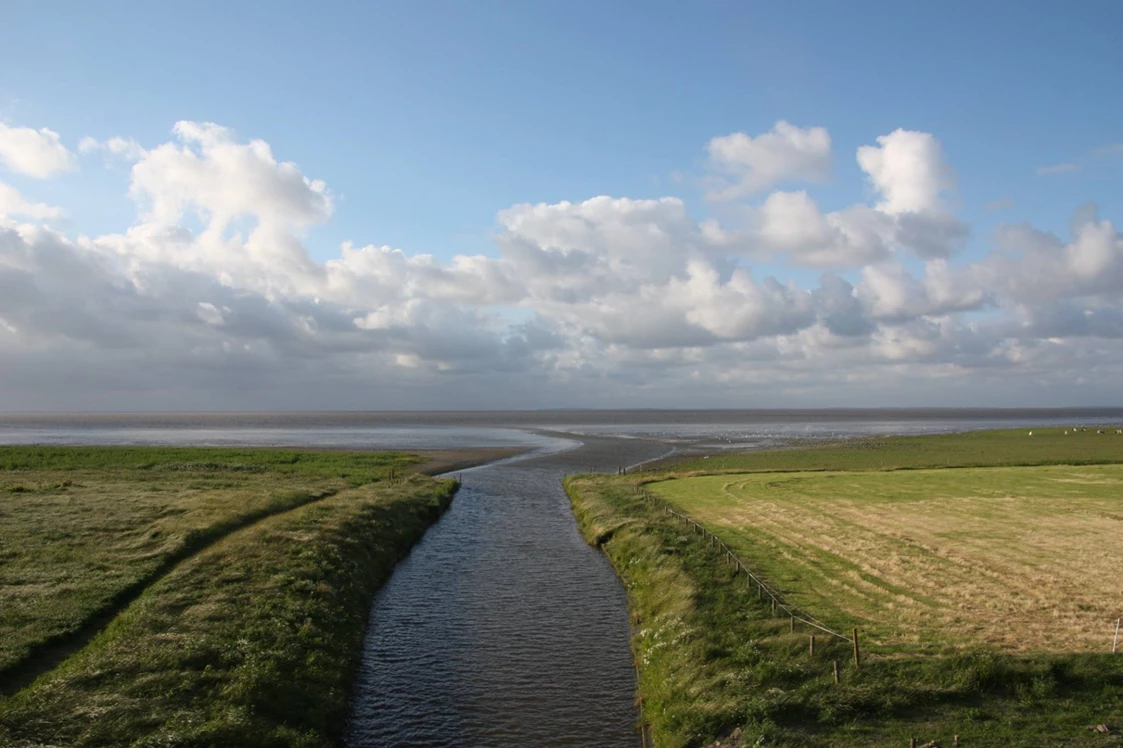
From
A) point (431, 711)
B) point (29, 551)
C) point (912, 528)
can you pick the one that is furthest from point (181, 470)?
point (912, 528)

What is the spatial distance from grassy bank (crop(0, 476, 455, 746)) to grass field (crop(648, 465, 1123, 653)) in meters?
21.3

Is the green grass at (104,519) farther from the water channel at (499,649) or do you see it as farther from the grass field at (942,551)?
the grass field at (942,551)

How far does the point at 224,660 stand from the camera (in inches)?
1006

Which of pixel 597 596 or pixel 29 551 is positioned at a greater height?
pixel 29 551

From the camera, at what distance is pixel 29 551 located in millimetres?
38812

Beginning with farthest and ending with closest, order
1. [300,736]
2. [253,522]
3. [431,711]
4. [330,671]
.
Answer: [253,522]
[330,671]
[431,711]
[300,736]

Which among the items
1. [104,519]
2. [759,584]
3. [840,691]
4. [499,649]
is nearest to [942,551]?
[759,584]

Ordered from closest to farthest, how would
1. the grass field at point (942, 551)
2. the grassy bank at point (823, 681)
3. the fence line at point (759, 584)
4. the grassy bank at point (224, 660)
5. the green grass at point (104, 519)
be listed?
the grassy bank at point (224, 660) → the grassy bank at point (823, 681) → the grass field at point (942, 551) → the fence line at point (759, 584) → the green grass at point (104, 519)

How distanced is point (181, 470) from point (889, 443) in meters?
128

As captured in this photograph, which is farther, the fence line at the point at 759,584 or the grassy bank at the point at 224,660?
the fence line at the point at 759,584

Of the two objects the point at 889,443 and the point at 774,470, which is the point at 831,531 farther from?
the point at 889,443

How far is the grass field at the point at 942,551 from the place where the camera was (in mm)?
27953

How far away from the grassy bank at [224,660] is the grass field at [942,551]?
840 inches

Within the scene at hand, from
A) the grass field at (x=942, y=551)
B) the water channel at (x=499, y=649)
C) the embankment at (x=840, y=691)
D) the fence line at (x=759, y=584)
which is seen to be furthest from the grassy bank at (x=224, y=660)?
the grass field at (x=942, y=551)
